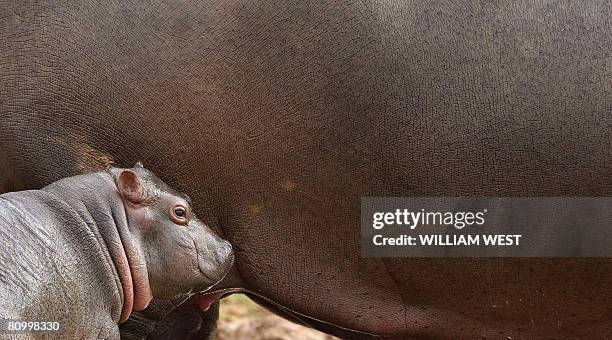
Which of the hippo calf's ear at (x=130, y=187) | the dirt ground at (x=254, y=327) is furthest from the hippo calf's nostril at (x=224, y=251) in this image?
the dirt ground at (x=254, y=327)

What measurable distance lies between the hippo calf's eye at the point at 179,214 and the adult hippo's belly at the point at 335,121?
270 millimetres

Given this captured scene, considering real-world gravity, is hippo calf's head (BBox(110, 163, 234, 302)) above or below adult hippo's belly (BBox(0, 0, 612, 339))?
below

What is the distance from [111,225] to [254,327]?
299 centimetres

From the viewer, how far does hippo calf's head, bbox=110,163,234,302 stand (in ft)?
11.3

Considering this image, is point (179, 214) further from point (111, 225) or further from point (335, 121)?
point (335, 121)

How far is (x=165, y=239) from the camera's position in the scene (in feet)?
11.4

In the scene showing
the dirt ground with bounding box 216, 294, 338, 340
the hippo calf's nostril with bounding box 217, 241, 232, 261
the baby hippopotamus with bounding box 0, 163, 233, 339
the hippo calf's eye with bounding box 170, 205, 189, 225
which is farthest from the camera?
the dirt ground with bounding box 216, 294, 338, 340

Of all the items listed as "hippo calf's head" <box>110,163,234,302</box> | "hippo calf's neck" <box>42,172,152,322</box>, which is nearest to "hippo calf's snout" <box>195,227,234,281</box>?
"hippo calf's head" <box>110,163,234,302</box>

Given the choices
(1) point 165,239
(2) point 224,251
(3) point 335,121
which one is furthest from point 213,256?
(3) point 335,121

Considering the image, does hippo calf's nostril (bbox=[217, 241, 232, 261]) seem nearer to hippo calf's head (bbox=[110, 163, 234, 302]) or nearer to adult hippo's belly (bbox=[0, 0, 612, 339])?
hippo calf's head (bbox=[110, 163, 234, 302])

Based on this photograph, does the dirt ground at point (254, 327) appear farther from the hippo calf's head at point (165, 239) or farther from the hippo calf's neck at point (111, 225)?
the hippo calf's neck at point (111, 225)

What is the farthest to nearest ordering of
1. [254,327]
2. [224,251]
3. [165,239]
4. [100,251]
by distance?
[254,327], [224,251], [165,239], [100,251]

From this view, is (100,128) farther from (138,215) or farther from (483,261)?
(483,261)

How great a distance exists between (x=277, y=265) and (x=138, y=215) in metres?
0.56
